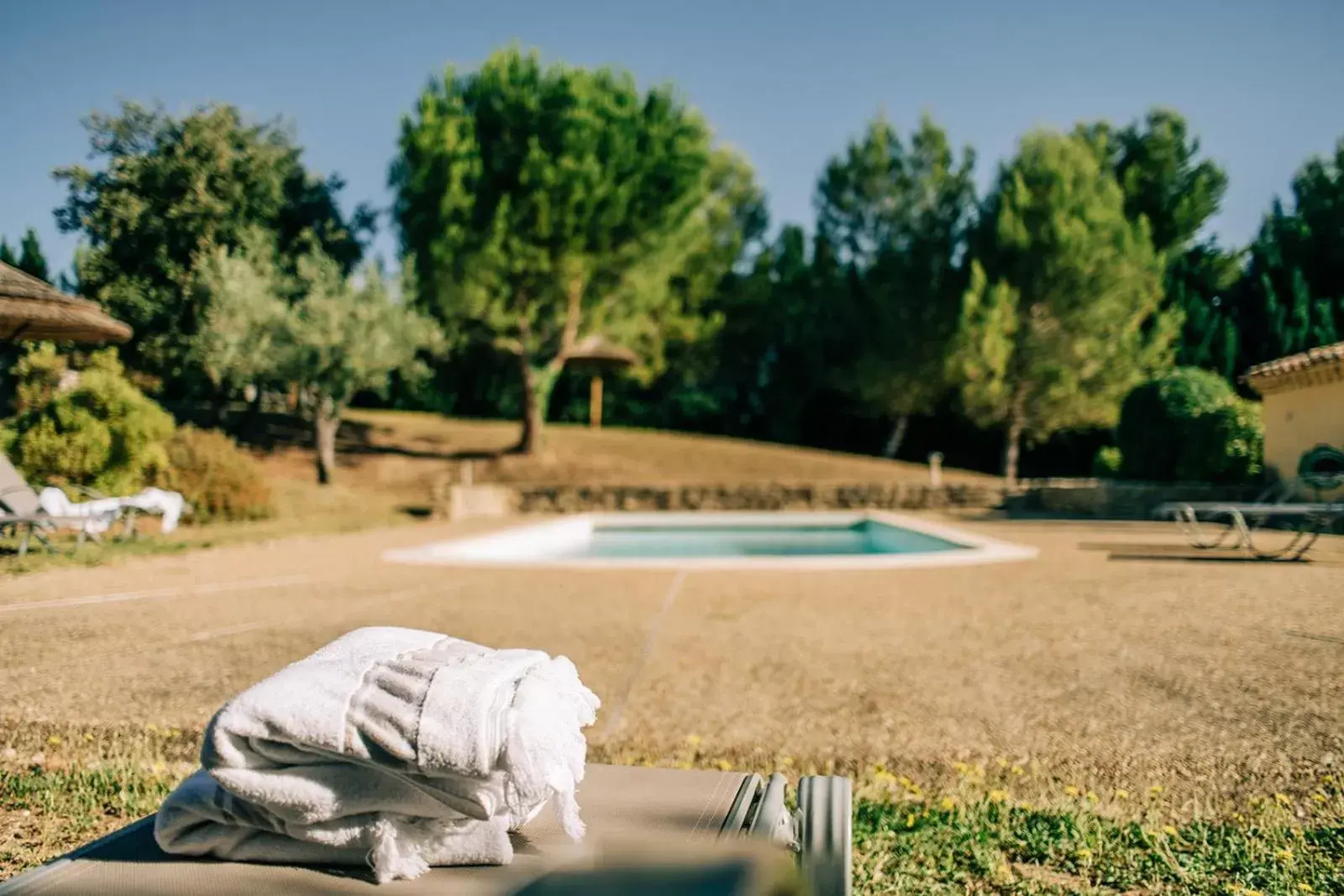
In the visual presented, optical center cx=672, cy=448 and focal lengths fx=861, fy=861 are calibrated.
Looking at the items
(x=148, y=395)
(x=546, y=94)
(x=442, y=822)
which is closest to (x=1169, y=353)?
(x=442, y=822)

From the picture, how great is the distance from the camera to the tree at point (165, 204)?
13.9 ft

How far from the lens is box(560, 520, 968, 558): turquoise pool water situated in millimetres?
12508

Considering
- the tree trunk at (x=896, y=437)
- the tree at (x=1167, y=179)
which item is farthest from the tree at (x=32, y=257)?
the tree trunk at (x=896, y=437)

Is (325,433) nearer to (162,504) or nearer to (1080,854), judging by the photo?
(162,504)

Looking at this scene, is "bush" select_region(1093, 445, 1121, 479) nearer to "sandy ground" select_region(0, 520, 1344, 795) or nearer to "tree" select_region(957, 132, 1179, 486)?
"tree" select_region(957, 132, 1179, 486)

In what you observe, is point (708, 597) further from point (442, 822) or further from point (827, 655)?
point (442, 822)

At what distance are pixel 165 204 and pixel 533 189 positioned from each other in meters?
13.3

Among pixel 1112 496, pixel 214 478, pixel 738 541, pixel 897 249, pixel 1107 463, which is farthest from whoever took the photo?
pixel 897 249

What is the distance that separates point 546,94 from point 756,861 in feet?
59.5

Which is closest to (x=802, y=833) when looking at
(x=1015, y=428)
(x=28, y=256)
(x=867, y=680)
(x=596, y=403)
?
(x=867, y=680)

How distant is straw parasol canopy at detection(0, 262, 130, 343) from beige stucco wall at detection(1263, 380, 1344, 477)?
237 inches

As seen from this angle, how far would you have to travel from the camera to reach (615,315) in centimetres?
2033

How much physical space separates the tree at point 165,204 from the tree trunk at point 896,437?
17167 millimetres

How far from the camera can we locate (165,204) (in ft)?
14.9
